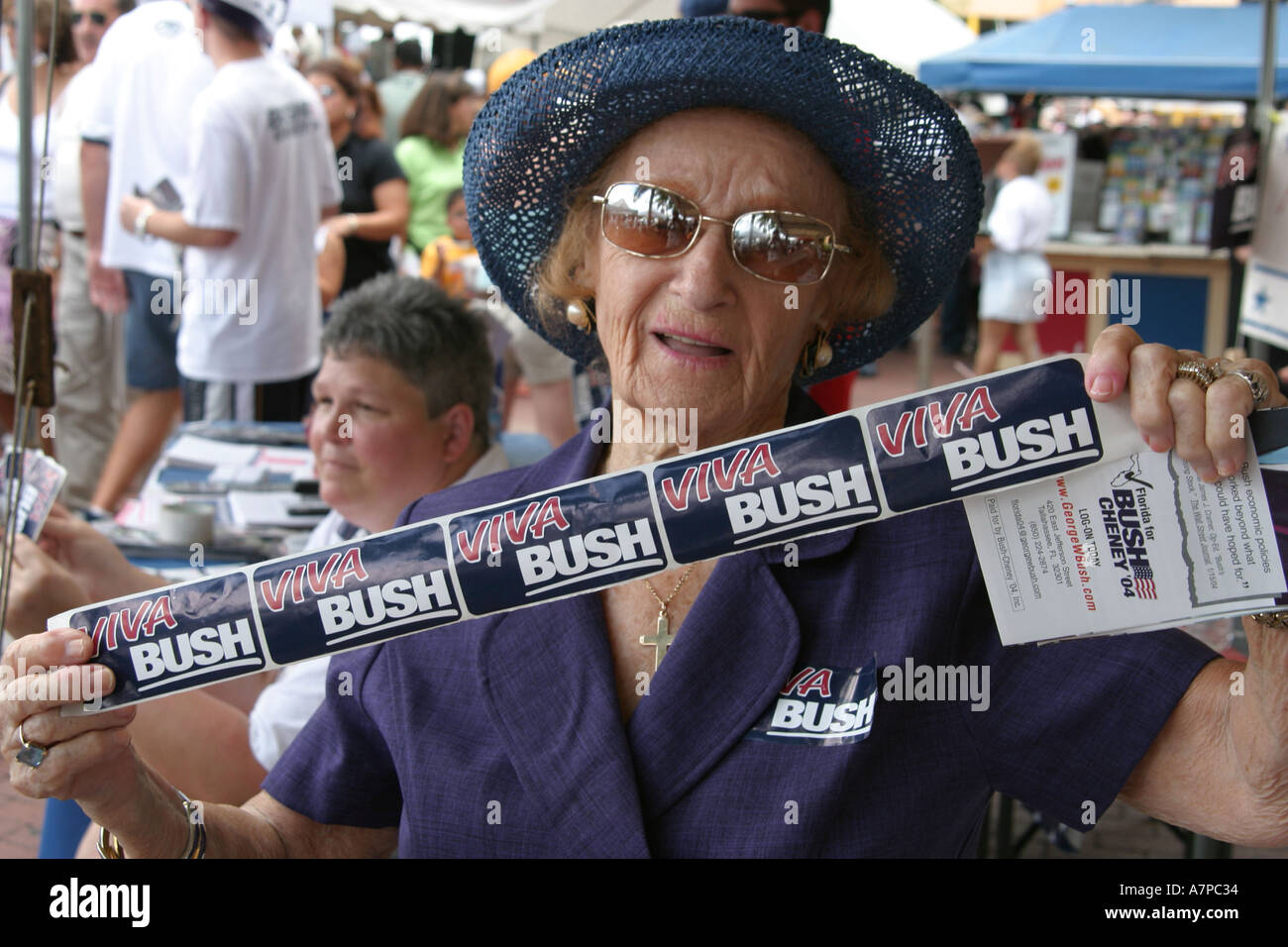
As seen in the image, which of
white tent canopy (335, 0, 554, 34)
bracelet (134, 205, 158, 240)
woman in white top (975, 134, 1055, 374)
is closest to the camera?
bracelet (134, 205, 158, 240)

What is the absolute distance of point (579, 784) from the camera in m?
1.70

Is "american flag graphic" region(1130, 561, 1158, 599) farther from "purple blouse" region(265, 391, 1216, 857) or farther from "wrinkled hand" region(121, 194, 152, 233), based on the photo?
"wrinkled hand" region(121, 194, 152, 233)

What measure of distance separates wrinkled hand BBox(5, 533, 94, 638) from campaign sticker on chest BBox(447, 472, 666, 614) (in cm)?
113

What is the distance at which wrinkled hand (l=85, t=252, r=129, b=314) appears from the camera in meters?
5.91

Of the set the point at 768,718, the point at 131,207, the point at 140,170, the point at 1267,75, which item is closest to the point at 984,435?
the point at 768,718

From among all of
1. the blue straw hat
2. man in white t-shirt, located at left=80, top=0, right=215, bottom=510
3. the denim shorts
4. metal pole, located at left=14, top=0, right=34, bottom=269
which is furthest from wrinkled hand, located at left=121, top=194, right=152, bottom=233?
the blue straw hat

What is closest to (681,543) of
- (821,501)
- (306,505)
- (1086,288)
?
(821,501)

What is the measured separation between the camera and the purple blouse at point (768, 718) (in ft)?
5.38

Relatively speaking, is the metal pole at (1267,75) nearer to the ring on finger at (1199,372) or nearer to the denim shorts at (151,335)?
the ring on finger at (1199,372)

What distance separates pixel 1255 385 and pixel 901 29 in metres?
12.8

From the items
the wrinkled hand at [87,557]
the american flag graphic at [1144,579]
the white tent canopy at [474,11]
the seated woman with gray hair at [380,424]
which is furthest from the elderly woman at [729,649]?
the white tent canopy at [474,11]

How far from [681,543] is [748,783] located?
15.0 inches

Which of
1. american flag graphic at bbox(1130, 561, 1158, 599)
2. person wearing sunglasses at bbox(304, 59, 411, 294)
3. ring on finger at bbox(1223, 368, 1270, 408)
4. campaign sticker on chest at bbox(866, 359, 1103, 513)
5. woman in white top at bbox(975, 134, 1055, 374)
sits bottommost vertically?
woman in white top at bbox(975, 134, 1055, 374)

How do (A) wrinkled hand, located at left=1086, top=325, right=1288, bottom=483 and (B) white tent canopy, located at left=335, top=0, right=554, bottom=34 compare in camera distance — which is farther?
(B) white tent canopy, located at left=335, top=0, right=554, bottom=34
